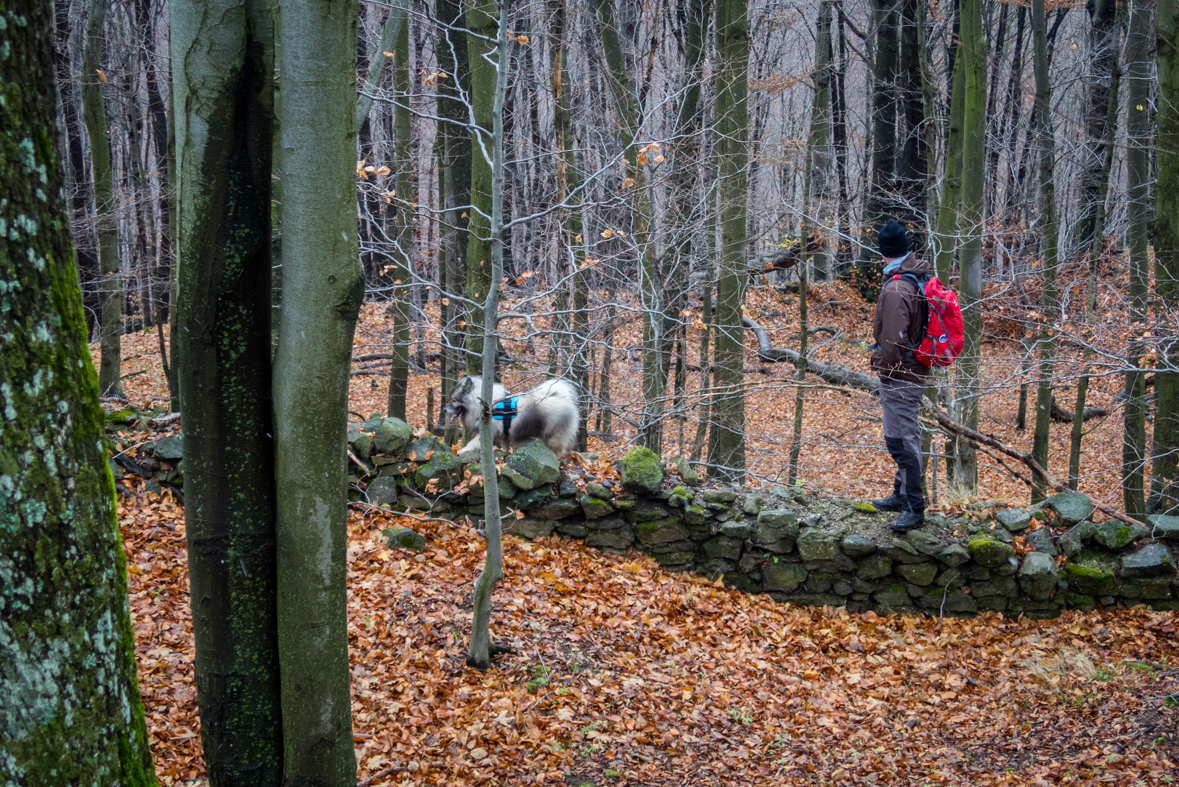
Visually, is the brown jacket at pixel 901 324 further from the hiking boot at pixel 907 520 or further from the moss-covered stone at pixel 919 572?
the moss-covered stone at pixel 919 572

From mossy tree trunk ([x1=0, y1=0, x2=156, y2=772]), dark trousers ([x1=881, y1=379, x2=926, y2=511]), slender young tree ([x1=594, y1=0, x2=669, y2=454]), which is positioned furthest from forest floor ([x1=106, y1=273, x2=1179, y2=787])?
mossy tree trunk ([x1=0, y1=0, x2=156, y2=772])

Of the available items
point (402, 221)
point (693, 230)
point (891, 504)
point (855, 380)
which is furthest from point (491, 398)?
point (855, 380)

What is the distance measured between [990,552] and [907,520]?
0.77 metres

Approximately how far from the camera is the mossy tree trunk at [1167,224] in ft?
25.3

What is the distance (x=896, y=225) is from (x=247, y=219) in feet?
16.9

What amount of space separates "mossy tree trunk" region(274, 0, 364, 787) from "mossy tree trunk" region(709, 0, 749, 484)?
6867 mm

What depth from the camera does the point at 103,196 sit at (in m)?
10.6

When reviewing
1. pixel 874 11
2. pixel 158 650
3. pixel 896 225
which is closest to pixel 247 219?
pixel 158 650

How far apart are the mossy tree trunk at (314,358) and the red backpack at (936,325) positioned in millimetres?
4741

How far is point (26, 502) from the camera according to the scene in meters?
1.55

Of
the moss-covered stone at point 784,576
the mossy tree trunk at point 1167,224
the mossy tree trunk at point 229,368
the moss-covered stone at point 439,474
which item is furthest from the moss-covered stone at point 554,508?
the mossy tree trunk at point 1167,224

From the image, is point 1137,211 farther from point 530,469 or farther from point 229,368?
point 229,368

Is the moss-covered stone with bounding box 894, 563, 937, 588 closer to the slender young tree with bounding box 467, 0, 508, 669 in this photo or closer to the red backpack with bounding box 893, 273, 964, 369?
the red backpack with bounding box 893, 273, 964, 369

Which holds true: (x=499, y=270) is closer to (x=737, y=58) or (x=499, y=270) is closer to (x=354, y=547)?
(x=354, y=547)
